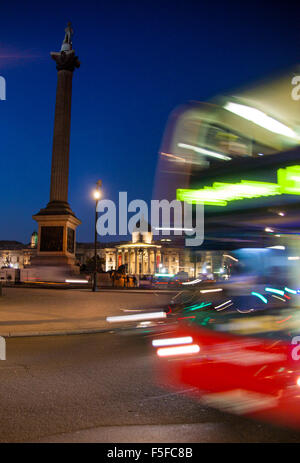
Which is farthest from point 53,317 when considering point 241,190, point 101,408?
point 101,408

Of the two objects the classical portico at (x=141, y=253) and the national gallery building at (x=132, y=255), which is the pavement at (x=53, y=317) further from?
the classical portico at (x=141, y=253)

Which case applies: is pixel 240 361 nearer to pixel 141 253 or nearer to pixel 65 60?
pixel 65 60

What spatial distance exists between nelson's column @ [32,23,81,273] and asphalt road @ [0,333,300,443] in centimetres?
2996

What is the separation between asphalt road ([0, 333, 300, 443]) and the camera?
3969mm

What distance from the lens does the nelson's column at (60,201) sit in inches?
1478

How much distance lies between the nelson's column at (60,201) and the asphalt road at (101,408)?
29961 mm

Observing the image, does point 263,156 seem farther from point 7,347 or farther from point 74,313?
point 74,313

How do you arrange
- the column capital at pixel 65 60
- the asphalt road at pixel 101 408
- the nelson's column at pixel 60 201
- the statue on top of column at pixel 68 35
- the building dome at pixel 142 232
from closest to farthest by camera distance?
the asphalt road at pixel 101 408, the nelson's column at pixel 60 201, the column capital at pixel 65 60, the statue on top of column at pixel 68 35, the building dome at pixel 142 232

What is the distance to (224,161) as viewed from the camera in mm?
8531

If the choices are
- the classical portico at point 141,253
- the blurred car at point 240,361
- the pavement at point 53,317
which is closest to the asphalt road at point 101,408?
the blurred car at point 240,361

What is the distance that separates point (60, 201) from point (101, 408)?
118ft

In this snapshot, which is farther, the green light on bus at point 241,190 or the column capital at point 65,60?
the column capital at point 65,60

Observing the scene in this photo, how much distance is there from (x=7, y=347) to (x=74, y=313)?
661 centimetres

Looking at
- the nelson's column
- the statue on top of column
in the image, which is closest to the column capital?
the nelson's column
